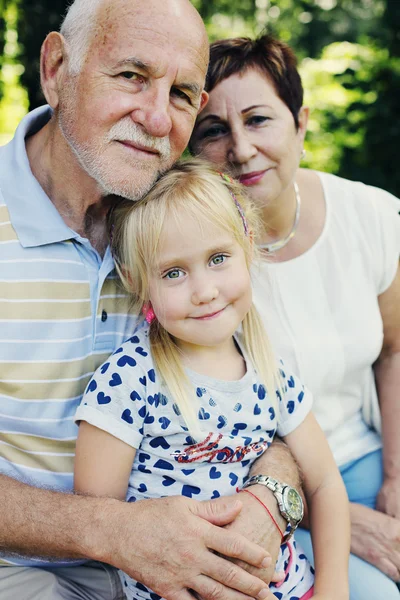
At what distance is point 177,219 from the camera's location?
6.68 ft

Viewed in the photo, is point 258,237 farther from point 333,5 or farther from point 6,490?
point 333,5

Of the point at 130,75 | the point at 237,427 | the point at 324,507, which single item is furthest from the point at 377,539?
the point at 130,75

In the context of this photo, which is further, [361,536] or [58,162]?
[361,536]

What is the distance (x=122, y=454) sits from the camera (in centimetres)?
198

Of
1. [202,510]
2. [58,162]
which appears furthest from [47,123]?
[202,510]

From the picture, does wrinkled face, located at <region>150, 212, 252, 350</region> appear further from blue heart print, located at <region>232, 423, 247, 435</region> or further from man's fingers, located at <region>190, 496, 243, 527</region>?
man's fingers, located at <region>190, 496, 243, 527</region>

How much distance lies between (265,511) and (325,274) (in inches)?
42.6

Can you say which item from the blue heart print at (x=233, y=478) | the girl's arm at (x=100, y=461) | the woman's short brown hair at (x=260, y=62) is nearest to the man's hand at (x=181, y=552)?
the girl's arm at (x=100, y=461)

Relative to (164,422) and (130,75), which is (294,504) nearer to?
(164,422)

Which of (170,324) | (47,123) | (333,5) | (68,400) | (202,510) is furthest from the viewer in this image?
(333,5)

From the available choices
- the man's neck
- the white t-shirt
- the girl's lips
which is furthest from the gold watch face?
the girl's lips

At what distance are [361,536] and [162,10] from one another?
1.96 meters

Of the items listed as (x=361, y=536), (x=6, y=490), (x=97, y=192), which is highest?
(x=97, y=192)

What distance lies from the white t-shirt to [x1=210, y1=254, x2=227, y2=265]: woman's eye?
0.59 meters
